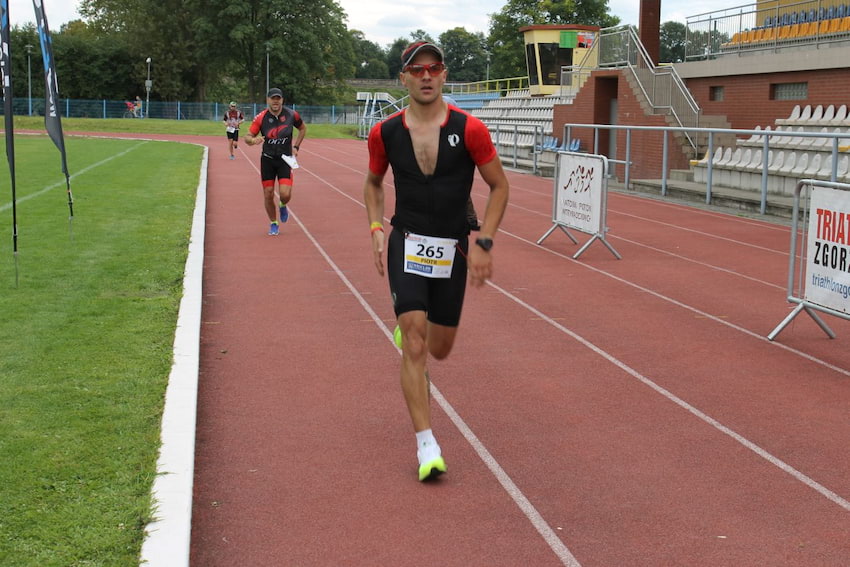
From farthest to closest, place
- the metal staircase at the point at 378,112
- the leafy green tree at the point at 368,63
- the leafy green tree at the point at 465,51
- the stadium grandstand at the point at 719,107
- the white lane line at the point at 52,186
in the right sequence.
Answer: the leafy green tree at the point at 368,63 → the leafy green tree at the point at 465,51 → the metal staircase at the point at 378,112 → the stadium grandstand at the point at 719,107 → the white lane line at the point at 52,186

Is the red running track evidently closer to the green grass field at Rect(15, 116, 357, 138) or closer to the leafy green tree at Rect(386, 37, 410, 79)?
the green grass field at Rect(15, 116, 357, 138)

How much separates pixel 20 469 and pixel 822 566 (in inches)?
137

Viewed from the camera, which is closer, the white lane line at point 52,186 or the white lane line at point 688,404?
the white lane line at point 688,404

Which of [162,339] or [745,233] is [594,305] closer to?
[162,339]

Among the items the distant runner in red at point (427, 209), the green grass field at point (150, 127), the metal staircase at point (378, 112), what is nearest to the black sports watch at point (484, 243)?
the distant runner in red at point (427, 209)

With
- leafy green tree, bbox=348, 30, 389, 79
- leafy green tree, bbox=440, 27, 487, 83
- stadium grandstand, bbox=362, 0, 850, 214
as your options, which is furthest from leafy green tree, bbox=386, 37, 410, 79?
stadium grandstand, bbox=362, 0, 850, 214

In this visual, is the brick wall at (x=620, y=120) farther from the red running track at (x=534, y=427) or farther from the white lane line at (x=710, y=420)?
the white lane line at (x=710, y=420)

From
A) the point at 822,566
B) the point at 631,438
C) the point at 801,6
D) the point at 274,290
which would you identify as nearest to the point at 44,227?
the point at 274,290

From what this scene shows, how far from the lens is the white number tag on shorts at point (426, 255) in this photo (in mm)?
5402

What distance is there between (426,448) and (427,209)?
1.17 meters

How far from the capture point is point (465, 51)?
516 feet

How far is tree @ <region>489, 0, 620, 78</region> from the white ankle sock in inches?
3720

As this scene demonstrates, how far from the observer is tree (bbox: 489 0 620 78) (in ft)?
320

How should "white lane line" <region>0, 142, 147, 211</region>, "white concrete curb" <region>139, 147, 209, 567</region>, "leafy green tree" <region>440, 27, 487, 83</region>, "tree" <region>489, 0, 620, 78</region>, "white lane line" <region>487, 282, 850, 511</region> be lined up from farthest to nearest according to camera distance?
"leafy green tree" <region>440, 27, 487, 83</region> → "tree" <region>489, 0, 620, 78</region> → "white lane line" <region>0, 142, 147, 211</region> → "white lane line" <region>487, 282, 850, 511</region> → "white concrete curb" <region>139, 147, 209, 567</region>
